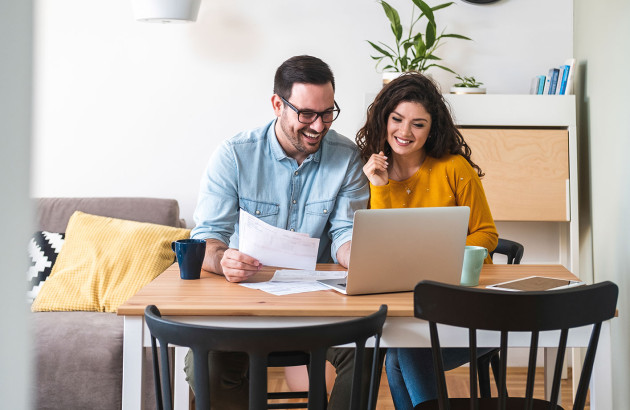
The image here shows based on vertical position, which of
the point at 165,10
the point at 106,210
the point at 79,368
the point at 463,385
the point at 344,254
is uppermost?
the point at 165,10

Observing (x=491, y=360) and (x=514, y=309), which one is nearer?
(x=514, y=309)

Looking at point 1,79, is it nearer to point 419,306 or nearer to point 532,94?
point 419,306

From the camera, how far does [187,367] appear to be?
1.99 m

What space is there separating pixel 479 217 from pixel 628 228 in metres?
0.55

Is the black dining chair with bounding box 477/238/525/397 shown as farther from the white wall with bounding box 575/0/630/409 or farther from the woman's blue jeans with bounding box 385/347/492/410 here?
the white wall with bounding box 575/0/630/409

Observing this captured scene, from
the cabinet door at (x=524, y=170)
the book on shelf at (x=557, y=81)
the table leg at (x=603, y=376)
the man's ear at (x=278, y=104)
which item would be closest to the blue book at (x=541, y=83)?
the book on shelf at (x=557, y=81)

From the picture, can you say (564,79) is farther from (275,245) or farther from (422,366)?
(275,245)


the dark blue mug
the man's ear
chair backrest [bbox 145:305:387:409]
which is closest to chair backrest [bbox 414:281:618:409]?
chair backrest [bbox 145:305:387:409]

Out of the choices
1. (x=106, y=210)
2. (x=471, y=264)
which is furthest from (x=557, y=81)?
(x=106, y=210)

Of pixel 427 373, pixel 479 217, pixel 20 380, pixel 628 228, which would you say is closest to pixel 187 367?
pixel 427 373

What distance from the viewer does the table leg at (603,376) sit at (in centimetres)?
153

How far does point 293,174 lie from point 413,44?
4.26ft

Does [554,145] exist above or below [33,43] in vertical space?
above

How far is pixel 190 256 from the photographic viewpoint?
1.79m
